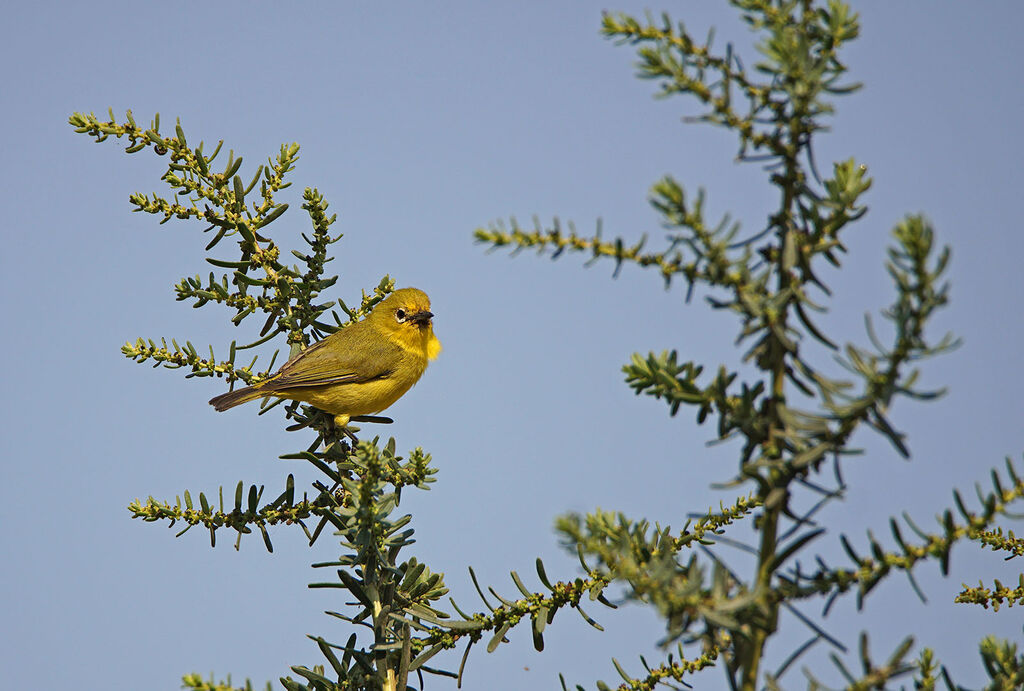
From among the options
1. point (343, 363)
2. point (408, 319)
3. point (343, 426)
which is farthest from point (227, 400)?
point (343, 426)

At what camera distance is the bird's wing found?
21.7 feet

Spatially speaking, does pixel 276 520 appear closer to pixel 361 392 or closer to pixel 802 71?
pixel 802 71

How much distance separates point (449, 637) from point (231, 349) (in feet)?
5.02

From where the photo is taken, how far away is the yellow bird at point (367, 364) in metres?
6.71

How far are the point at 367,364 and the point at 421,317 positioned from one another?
3.19 ft

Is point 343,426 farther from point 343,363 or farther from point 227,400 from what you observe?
point 227,400

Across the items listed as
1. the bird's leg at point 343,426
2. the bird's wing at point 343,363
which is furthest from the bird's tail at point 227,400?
the bird's leg at point 343,426

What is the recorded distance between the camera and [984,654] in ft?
6.62

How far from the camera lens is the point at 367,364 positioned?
731 centimetres

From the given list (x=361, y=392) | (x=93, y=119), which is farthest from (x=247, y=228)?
(x=361, y=392)

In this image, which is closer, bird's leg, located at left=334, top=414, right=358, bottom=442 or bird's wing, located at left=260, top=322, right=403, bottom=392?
bird's leg, located at left=334, top=414, right=358, bottom=442

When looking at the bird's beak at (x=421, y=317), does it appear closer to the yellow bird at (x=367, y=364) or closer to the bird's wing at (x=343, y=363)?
the yellow bird at (x=367, y=364)

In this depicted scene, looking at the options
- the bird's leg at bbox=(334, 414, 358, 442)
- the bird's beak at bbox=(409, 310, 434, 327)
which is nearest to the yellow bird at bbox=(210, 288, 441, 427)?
the bird's beak at bbox=(409, 310, 434, 327)

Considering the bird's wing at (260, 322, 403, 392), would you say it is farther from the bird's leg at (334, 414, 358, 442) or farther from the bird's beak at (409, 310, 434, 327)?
the bird's leg at (334, 414, 358, 442)
